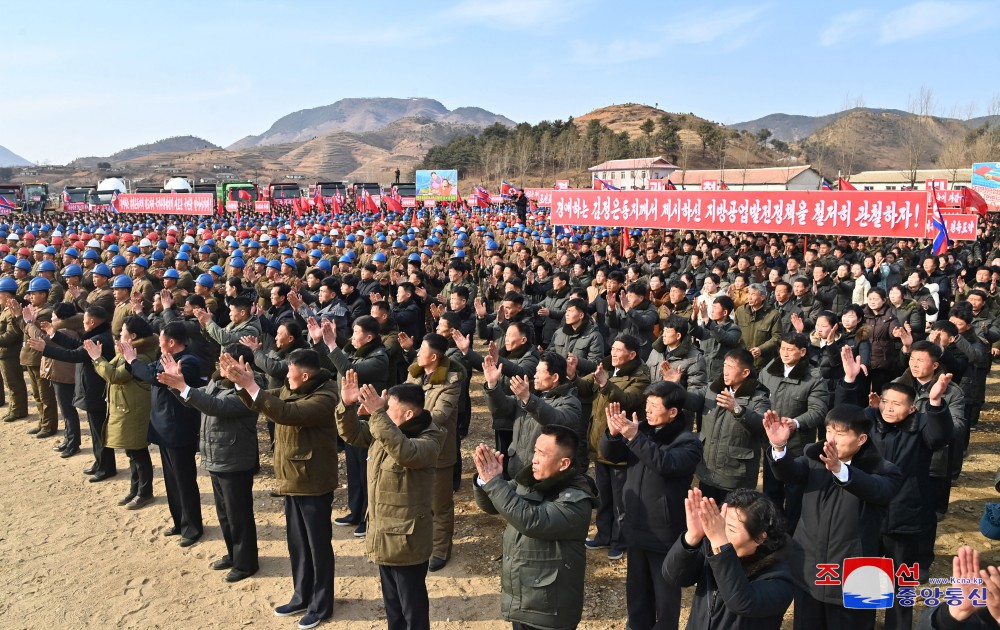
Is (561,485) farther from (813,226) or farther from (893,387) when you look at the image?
(813,226)

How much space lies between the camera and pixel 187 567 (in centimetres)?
514

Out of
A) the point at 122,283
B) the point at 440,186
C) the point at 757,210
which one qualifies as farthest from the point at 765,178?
the point at 122,283

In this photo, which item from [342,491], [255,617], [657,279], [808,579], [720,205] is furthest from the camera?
[720,205]

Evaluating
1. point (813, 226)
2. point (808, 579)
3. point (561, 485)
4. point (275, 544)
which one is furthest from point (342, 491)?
point (813, 226)

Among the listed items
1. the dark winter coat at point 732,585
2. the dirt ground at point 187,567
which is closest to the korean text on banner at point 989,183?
the dirt ground at point 187,567

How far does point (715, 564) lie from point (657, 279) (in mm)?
6124

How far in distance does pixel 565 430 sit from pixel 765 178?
2179 inches

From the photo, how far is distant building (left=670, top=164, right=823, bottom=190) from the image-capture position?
50719mm

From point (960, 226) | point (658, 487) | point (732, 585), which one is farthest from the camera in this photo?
point (960, 226)

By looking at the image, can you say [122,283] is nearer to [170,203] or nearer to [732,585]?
[732,585]

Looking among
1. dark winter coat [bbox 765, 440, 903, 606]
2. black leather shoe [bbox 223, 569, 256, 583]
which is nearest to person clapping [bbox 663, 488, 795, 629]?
dark winter coat [bbox 765, 440, 903, 606]

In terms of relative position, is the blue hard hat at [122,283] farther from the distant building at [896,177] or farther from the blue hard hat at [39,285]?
the distant building at [896,177]

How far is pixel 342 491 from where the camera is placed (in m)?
6.54

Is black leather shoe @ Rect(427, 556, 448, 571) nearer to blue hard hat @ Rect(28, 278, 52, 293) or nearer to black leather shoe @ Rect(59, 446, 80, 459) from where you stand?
black leather shoe @ Rect(59, 446, 80, 459)
